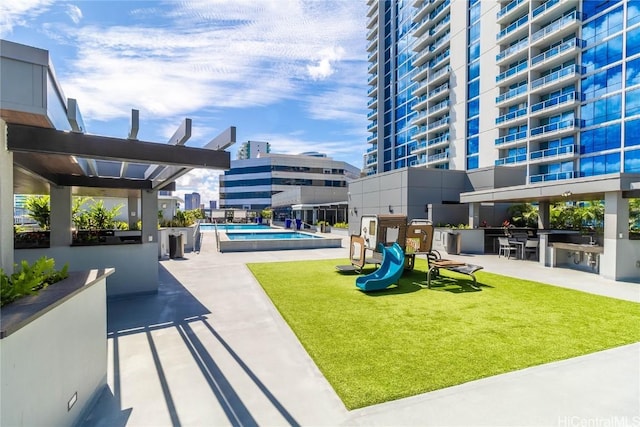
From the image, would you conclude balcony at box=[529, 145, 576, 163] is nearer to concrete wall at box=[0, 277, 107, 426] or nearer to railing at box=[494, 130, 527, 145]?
railing at box=[494, 130, 527, 145]

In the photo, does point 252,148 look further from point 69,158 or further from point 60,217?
point 69,158

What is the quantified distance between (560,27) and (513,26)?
211 inches

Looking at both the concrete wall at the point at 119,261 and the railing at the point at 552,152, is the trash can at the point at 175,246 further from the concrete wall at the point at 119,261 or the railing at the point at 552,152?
the railing at the point at 552,152

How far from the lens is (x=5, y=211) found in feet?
12.5

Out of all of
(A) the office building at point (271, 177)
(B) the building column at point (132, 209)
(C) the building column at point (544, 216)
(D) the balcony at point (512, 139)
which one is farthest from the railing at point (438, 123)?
(B) the building column at point (132, 209)

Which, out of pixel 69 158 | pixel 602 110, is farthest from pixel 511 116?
pixel 69 158

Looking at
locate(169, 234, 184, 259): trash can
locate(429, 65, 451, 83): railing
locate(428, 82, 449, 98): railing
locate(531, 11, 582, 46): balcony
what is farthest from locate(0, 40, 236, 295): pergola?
locate(429, 65, 451, 83): railing

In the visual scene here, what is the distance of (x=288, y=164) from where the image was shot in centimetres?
7312

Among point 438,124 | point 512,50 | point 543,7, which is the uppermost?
point 543,7

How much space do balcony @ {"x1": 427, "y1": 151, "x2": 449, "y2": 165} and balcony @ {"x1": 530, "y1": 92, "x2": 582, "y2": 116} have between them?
452 inches

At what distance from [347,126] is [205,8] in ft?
210

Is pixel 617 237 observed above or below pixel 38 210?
below

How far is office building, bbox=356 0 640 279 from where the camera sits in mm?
16234

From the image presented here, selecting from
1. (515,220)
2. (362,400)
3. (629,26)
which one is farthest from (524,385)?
(629,26)
